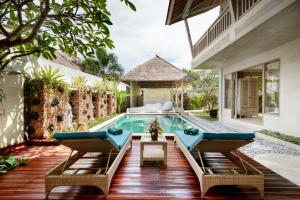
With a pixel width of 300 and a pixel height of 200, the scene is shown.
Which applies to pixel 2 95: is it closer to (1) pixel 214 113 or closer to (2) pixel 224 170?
(2) pixel 224 170

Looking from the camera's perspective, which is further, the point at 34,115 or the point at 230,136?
the point at 34,115

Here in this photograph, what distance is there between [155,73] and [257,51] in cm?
1060

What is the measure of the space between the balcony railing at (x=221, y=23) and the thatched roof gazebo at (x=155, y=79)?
580 cm

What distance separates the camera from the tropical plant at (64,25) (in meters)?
3.07

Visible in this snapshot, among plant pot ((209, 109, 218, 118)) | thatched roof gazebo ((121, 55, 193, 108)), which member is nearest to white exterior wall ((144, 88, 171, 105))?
thatched roof gazebo ((121, 55, 193, 108))

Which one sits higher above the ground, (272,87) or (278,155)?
(272,87)

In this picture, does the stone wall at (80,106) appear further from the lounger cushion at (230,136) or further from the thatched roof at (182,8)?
the lounger cushion at (230,136)

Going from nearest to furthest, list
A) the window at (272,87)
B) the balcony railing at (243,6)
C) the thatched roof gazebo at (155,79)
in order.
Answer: the balcony railing at (243,6)
the window at (272,87)
the thatched roof gazebo at (155,79)

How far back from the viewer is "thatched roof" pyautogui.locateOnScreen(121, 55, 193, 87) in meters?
17.7

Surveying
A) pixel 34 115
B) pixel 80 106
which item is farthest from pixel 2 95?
pixel 80 106

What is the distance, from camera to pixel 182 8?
1024 cm

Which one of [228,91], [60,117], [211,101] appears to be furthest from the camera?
[211,101]

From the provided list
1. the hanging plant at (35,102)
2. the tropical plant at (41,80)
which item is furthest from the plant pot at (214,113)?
the hanging plant at (35,102)

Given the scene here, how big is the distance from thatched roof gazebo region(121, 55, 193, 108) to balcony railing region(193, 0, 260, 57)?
580cm
